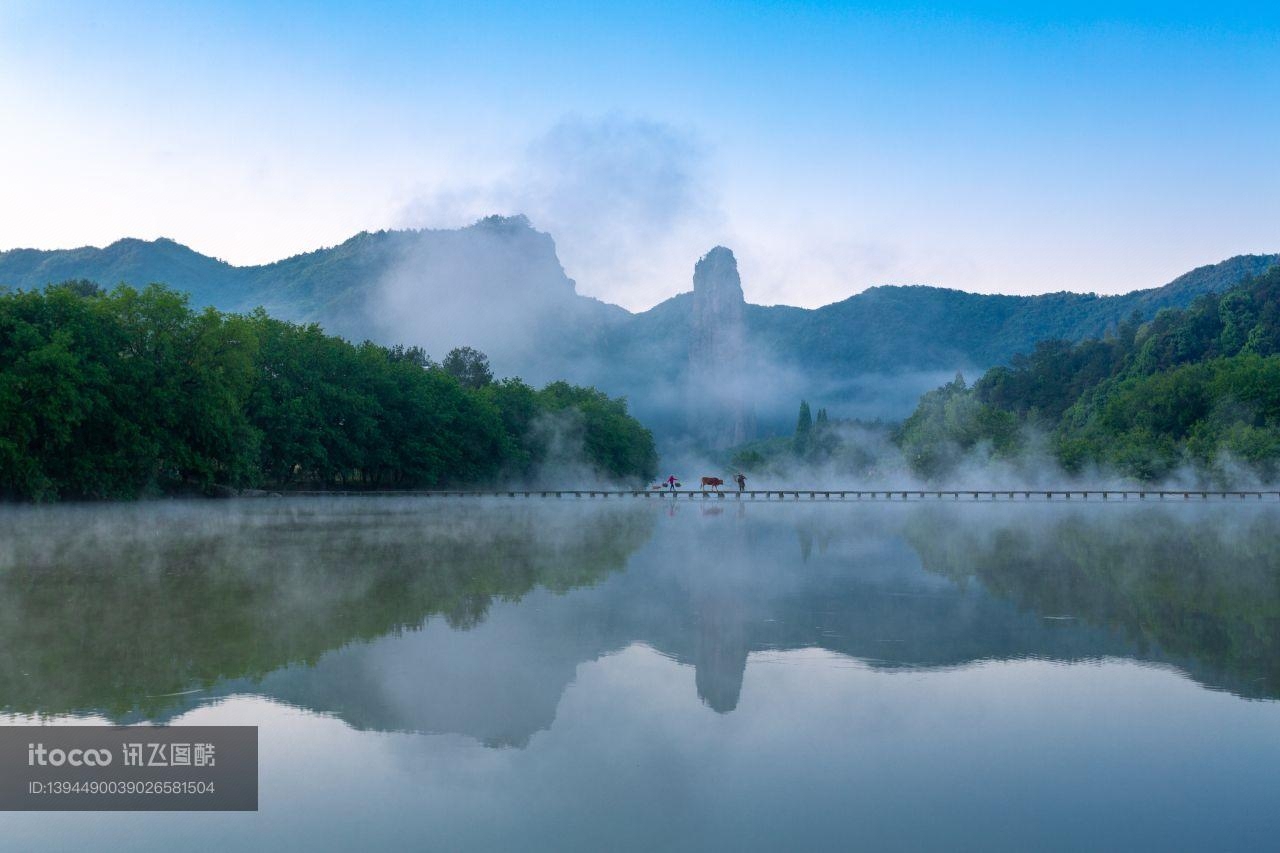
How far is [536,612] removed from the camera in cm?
1562

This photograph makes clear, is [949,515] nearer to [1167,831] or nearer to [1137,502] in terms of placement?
[1137,502]

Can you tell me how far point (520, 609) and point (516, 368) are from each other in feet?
592

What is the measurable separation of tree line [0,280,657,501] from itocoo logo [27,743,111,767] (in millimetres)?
32965

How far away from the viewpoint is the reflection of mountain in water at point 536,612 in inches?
418

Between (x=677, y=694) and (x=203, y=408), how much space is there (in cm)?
4184

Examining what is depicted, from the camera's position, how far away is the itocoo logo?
7.90 meters

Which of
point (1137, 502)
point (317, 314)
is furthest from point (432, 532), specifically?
point (317, 314)

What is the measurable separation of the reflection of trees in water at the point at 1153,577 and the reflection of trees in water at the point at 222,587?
26.2 ft

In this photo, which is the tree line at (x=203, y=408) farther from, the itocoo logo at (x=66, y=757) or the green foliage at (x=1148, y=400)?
the green foliage at (x=1148, y=400)

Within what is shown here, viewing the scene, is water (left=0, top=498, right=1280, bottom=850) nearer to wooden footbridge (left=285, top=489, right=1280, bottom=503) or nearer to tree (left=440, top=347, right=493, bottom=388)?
wooden footbridge (left=285, top=489, right=1280, bottom=503)

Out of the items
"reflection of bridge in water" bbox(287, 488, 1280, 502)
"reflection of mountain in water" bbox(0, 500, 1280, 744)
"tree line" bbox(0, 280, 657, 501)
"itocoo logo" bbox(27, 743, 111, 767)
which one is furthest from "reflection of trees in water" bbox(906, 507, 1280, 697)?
"tree line" bbox(0, 280, 657, 501)

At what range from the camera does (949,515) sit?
4466 centimetres

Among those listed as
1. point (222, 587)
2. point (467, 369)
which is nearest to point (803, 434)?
point (467, 369)


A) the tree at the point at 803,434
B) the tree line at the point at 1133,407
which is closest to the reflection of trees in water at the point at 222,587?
the tree line at the point at 1133,407
